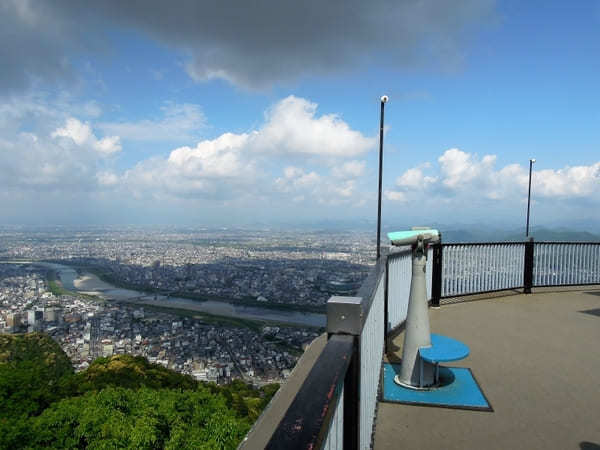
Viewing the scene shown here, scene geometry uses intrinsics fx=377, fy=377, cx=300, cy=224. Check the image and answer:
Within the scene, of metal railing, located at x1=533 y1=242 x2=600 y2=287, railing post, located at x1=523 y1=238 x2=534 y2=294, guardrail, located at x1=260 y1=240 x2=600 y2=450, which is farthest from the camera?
metal railing, located at x1=533 y1=242 x2=600 y2=287

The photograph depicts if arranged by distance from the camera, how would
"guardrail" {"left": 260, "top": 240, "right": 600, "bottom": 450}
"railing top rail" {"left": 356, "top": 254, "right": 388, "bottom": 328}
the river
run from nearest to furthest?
"guardrail" {"left": 260, "top": 240, "right": 600, "bottom": 450} < "railing top rail" {"left": 356, "top": 254, "right": 388, "bottom": 328} < the river

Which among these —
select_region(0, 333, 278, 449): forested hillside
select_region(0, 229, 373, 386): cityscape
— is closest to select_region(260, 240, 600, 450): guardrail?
select_region(0, 333, 278, 449): forested hillside

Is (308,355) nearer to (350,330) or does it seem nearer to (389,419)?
(350,330)

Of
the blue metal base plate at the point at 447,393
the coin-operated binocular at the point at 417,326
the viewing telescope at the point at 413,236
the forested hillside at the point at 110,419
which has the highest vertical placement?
the viewing telescope at the point at 413,236

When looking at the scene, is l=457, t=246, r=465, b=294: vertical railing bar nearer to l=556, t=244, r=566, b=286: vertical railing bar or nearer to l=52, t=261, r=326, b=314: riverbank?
l=556, t=244, r=566, b=286: vertical railing bar

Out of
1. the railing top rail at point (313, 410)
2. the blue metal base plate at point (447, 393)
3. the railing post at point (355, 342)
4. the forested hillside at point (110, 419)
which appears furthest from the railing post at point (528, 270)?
the railing top rail at point (313, 410)

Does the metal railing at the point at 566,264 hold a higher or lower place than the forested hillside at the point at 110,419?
higher

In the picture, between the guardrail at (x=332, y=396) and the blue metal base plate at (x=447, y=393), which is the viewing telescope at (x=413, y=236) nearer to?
the blue metal base plate at (x=447, y=393)
